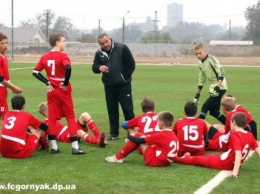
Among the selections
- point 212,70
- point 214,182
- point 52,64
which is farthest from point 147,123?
point 212,70

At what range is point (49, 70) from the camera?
9117mm

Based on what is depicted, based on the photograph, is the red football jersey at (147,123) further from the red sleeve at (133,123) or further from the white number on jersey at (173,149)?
the white number on jersey at (173,149)

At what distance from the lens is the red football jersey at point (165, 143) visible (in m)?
8.03

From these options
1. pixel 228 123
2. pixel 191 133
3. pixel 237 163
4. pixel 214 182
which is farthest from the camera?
pixel 228 123

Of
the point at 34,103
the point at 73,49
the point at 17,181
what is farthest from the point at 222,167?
the point at 73,49

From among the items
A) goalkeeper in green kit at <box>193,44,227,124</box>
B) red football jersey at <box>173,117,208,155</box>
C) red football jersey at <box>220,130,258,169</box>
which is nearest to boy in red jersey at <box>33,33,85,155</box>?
red football jersey at <box>173,117,208,155</box>

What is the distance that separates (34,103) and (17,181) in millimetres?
10007

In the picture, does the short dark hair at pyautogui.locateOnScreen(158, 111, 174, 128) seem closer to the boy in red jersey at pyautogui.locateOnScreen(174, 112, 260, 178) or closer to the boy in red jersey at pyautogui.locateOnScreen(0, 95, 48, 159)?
the boy in red jersey at pyautogui.locateOnScreen(174, 112, 260, 178)

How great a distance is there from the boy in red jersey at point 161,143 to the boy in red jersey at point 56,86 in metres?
1.42

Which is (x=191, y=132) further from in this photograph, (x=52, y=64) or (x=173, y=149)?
(x=52, y=64)

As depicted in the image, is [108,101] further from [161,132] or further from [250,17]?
[250,17]

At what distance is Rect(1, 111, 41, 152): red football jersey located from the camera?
8492 millimetres

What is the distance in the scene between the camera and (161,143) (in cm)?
805

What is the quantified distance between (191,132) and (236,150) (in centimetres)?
116
